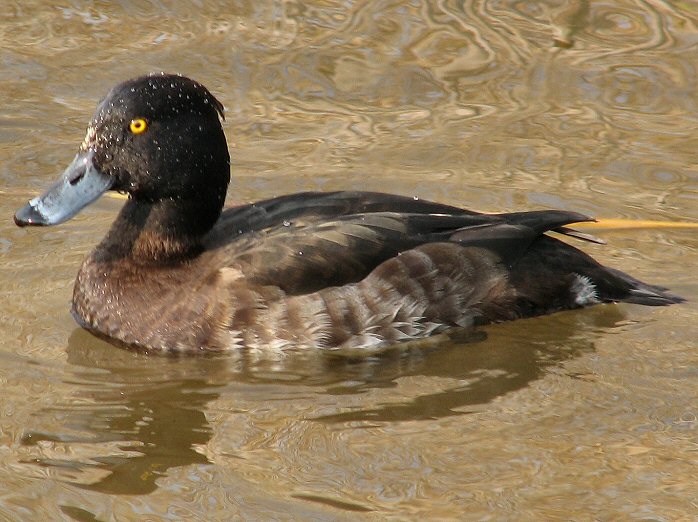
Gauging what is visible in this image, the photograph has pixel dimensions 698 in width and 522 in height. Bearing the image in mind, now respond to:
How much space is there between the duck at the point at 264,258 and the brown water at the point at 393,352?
0.12m

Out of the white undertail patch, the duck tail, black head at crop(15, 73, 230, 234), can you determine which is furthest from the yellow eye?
the duck tail

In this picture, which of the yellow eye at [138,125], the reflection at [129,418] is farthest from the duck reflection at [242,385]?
the yellow eye at [138,125]

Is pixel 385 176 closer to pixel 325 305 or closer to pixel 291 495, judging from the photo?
pixel 325 305

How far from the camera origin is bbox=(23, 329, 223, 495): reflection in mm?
5027

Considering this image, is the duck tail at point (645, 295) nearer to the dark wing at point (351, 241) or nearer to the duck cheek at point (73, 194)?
the dark wing at point (351, 241)

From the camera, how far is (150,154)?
6094 mm

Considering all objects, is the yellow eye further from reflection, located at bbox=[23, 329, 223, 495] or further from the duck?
reflection, located at bbox=[23, 329, 223, 495]

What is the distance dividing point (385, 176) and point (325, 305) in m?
1.88

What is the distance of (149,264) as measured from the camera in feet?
20.4

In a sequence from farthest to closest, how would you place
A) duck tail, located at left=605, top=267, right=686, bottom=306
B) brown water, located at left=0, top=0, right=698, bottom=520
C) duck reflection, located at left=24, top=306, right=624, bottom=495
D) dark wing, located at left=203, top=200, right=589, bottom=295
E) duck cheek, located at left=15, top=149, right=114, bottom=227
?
duck tail, located at left=605, top=267, right=686, bottom=306 < duck cheek, located at left=15, top=149, right=114, bottom=227 < dark wing, located at left=203, top=200, right=589, bottom=295 < duck reflection, located at left=24, top=306, right=624, bottom=495 < brown water, located at left=0, top=0, right=698, bottom=520

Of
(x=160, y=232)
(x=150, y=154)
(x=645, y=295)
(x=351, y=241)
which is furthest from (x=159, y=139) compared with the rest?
(x=645, y=295)

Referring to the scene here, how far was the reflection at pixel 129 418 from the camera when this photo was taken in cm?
503

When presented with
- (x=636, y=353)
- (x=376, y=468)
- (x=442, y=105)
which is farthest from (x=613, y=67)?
(x=376, y=468)

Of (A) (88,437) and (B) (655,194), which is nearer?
(A) (88,437)
